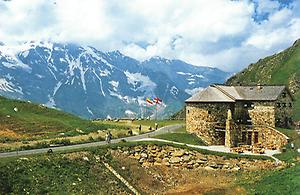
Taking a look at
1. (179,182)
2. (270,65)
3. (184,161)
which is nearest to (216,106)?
(184,161)

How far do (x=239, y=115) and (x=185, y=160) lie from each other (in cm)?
2198

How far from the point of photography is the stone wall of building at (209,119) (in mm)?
70812

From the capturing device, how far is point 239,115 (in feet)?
244

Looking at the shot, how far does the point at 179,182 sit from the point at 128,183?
7.22 meters

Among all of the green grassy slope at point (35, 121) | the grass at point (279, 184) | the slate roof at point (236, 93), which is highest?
the slate roof at point (236, 93)

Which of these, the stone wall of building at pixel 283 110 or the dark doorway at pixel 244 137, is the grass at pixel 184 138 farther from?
the stone wall of building at pixel 283 110

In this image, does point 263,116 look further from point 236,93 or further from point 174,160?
point 174,160

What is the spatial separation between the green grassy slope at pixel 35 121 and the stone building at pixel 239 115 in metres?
22.0

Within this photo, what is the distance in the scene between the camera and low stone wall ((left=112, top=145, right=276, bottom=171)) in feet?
181

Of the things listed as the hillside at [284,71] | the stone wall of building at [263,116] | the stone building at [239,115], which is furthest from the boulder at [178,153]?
the hillside at [284,71]

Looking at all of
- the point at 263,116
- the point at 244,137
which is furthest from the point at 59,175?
the point at 263,116

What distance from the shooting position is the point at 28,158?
44.7m

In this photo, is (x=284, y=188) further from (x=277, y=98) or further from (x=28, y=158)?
(x=277, y=98)

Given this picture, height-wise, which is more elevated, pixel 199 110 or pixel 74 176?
pixel 199 110
